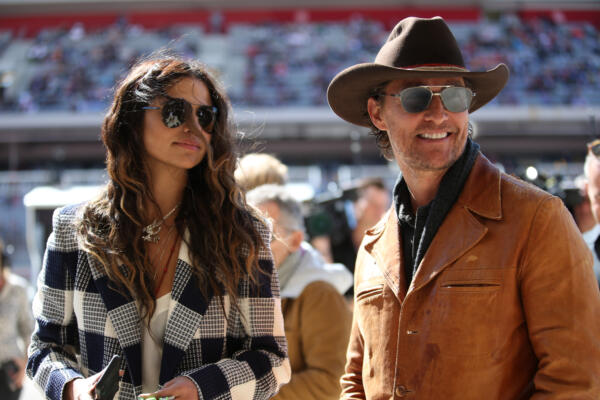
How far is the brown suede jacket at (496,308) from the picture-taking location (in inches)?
50.9

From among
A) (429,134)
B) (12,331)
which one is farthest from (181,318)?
(12,331)

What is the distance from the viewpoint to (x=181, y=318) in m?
1.59

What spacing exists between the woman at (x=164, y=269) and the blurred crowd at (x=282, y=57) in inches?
703

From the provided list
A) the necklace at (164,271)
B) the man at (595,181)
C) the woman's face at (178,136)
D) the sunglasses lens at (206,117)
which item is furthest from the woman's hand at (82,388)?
the man at (595,181)

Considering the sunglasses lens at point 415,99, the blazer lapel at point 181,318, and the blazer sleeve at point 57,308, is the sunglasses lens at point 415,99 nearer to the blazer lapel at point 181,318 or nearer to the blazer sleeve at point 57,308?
the blazer lapel at point 181,318

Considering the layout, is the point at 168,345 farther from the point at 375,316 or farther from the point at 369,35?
the point at 369,35

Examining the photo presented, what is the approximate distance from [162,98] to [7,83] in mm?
22226

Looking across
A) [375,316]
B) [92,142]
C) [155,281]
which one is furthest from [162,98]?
[92,142]

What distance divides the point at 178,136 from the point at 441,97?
724 millimetres

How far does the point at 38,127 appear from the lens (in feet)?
61.1

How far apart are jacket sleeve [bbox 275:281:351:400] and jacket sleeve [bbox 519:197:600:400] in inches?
40.6

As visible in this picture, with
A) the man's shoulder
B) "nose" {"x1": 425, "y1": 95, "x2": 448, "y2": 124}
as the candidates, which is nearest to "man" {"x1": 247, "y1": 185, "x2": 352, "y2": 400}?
"nose" {"x1": 425, "y1": 95, "x2": 448, "y2": 124}

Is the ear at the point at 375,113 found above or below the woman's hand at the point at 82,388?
above

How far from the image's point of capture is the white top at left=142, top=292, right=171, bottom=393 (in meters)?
1.61
